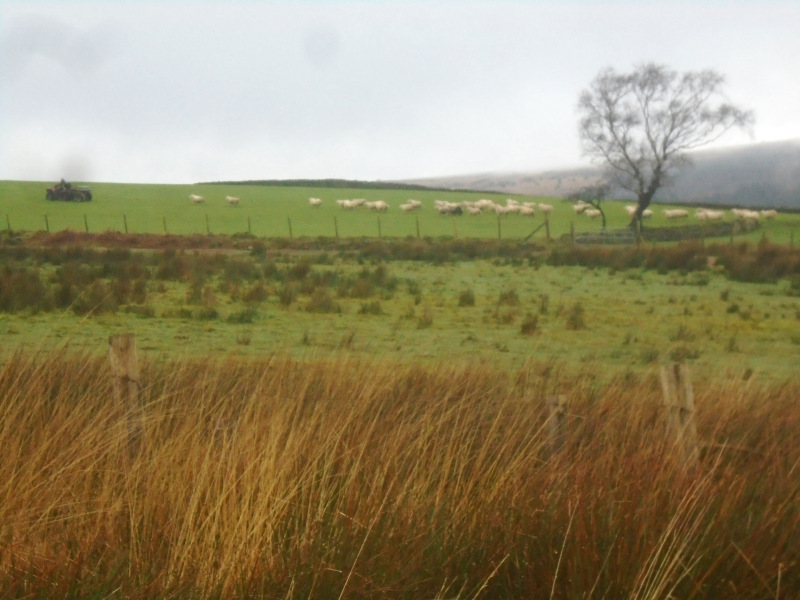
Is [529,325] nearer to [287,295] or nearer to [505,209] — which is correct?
[287,295]

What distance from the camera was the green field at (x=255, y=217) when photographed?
43188 mm

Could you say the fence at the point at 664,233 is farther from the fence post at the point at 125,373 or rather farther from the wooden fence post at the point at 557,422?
the fence post at the point at 125,373

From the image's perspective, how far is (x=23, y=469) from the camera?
512 centimetres

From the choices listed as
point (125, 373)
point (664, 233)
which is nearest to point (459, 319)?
point (125, 373)

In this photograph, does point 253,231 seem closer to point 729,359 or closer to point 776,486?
point 729,359

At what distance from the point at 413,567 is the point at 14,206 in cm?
4169

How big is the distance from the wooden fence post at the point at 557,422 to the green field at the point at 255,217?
32.7m

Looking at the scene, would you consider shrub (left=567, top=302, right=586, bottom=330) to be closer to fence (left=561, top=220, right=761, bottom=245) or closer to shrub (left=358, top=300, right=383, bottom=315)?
shrub (left=358, top=300, right=383, bottom=315)

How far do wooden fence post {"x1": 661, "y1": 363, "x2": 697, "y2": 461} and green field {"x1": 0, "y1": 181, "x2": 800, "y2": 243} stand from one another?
3303 centimetres

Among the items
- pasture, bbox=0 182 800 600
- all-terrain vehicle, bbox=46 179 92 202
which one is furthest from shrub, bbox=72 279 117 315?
all-terrain vehicle, bbox=46 179 92 202

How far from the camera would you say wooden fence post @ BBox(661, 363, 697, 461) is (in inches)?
240

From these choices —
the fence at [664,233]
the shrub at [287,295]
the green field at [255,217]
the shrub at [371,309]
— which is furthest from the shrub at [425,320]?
the green field at [255,217]

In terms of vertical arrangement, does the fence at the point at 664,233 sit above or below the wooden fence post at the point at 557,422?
below

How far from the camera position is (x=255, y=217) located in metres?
52.2
